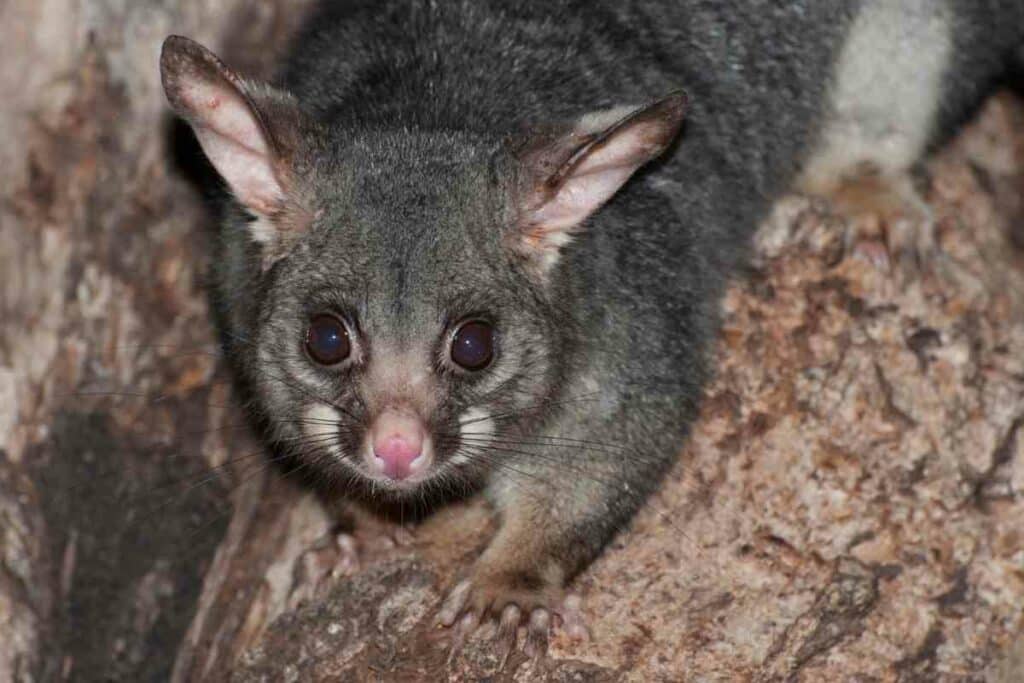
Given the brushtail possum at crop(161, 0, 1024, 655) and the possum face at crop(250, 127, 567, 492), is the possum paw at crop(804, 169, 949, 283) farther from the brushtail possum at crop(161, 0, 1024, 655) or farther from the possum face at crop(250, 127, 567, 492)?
the possum face at crop(250, 127, 567, 492)

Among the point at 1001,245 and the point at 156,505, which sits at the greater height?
the point at 1001,245

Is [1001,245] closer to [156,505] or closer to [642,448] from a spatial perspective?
[642,448]

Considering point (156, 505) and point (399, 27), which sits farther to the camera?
point (156, 505)

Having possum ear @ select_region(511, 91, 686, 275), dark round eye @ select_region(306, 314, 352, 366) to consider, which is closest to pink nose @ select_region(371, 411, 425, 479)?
dark round eye @ select_region(306, 314, 352, 366)

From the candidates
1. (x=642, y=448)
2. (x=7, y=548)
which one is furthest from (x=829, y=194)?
(x=7, y=548)

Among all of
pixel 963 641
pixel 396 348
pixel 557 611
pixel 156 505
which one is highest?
pixel 396 348

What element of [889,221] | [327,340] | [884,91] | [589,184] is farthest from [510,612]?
[884,91]
